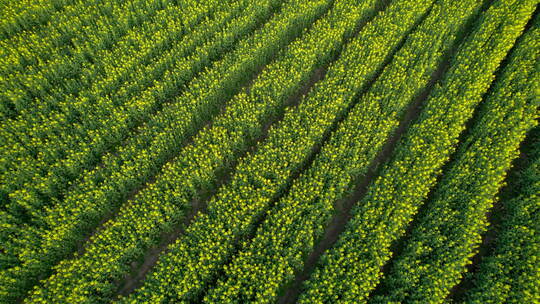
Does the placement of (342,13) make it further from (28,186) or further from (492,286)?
(28,186)

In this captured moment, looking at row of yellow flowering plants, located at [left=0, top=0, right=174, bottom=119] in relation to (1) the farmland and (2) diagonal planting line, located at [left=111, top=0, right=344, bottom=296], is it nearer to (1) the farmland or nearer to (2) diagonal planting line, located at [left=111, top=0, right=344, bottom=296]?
(1) the farmland

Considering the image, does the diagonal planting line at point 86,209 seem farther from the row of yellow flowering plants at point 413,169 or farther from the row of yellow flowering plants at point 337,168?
the row of yellow flowering plants at point 413,169

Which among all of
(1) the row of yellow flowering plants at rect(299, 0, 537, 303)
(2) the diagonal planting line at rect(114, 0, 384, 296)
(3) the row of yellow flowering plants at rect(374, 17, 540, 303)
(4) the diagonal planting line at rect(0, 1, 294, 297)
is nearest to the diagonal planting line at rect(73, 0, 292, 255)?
(4) the diagonal planting line at rect(0, 1, 294, 297)

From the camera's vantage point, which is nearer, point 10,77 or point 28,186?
point 28,186

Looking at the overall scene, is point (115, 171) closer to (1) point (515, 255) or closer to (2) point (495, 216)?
(1) point (515, 255)

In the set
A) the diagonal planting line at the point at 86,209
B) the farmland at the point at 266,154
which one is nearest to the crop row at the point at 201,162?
the farmland at the point at 266,154

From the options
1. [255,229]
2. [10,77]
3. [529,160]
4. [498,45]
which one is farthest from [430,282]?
[10,77]
